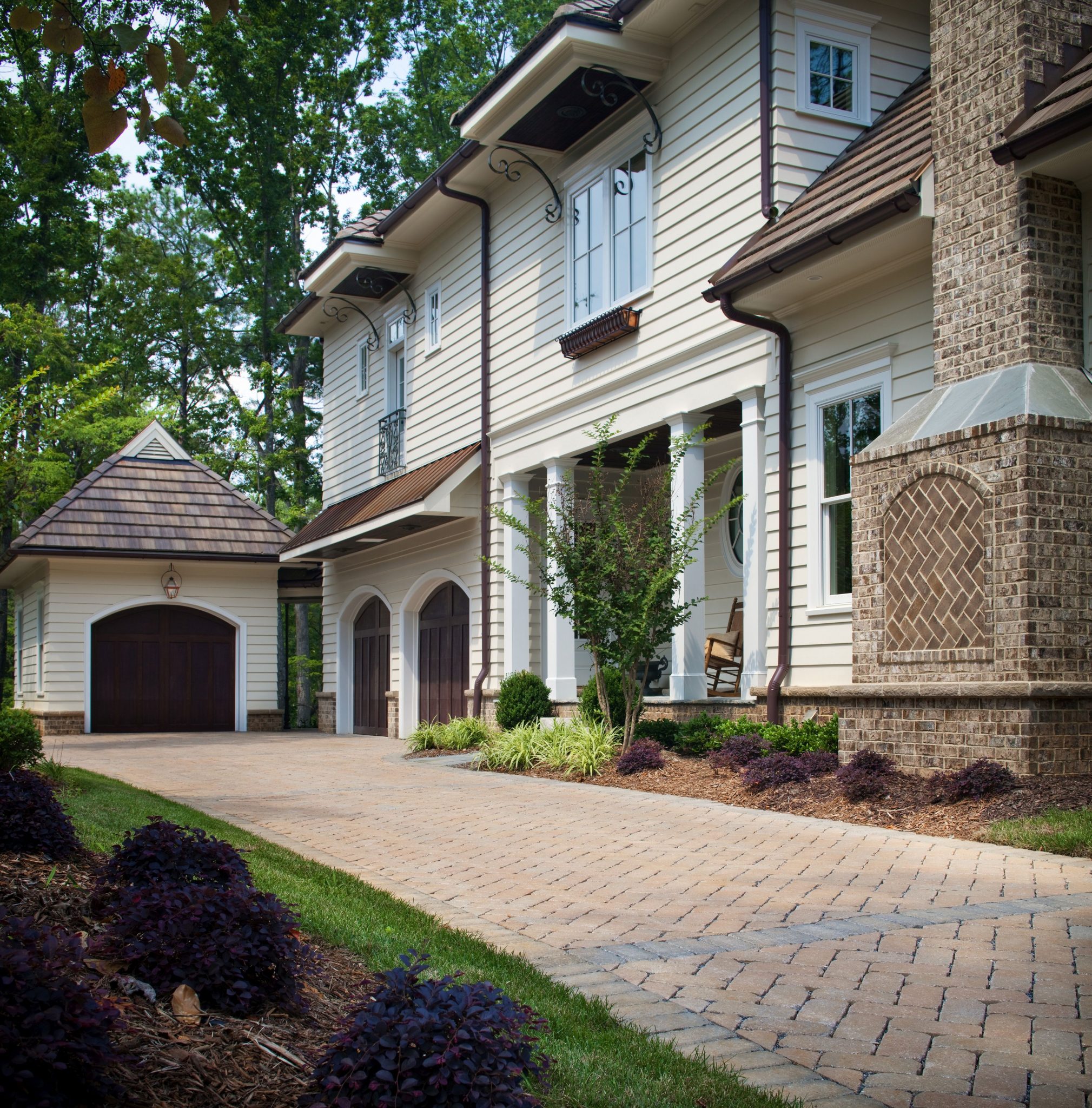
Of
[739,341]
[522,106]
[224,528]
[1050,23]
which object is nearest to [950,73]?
[1050,23]

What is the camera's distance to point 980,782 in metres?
Result: 7.75

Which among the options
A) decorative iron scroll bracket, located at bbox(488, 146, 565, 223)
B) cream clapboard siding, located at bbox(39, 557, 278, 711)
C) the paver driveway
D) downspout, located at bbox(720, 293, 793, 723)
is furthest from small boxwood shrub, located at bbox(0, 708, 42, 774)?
cream clapboard siding, located at bbox(39, 557, 278, 711)

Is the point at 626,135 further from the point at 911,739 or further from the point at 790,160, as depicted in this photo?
the point at 911,739

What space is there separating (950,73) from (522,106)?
6.17 meters

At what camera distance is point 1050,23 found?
29.5 feet

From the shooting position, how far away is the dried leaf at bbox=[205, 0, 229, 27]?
3.10 metres

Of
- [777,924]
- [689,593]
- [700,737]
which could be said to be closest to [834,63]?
[689,593]

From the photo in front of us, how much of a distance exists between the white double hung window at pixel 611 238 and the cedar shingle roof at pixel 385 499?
330 cm

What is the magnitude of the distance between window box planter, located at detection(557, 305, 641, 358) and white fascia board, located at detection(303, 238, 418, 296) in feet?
19.4

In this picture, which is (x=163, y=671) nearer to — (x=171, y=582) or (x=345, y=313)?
(x=171, y=582)

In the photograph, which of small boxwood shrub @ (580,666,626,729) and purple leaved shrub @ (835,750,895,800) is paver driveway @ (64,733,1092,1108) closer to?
purple leaved shrub @ (835,750,895,800)

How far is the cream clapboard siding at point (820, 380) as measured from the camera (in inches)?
398

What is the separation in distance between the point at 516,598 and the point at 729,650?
136 inches

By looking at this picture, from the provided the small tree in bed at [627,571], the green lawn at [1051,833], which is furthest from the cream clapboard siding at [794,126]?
the green lawn at [1051,833]
